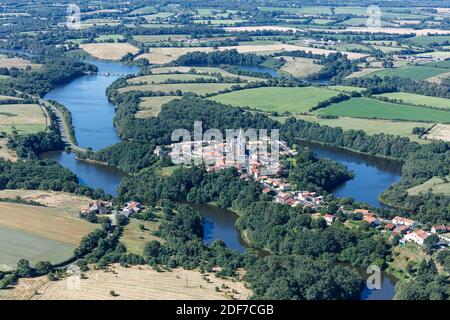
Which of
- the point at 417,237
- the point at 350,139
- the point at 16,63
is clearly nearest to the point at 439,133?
the point at 350,139

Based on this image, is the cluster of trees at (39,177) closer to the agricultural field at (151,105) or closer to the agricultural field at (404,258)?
the agricultural field at (151,105)

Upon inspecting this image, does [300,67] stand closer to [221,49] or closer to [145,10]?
[221,49]

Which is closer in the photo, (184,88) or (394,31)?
(184,88)

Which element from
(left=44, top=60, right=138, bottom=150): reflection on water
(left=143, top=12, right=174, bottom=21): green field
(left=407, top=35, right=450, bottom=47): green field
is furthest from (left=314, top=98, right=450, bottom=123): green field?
(left=143, top=12, right=174, bottom=21): green field

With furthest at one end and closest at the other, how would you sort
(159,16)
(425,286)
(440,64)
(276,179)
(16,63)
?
(159,16)
(440,64)
(16,63)
(276,179)
(425,286)

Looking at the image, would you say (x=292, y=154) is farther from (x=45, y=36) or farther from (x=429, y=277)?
(x=45, y=36)

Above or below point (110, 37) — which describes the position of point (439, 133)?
below
